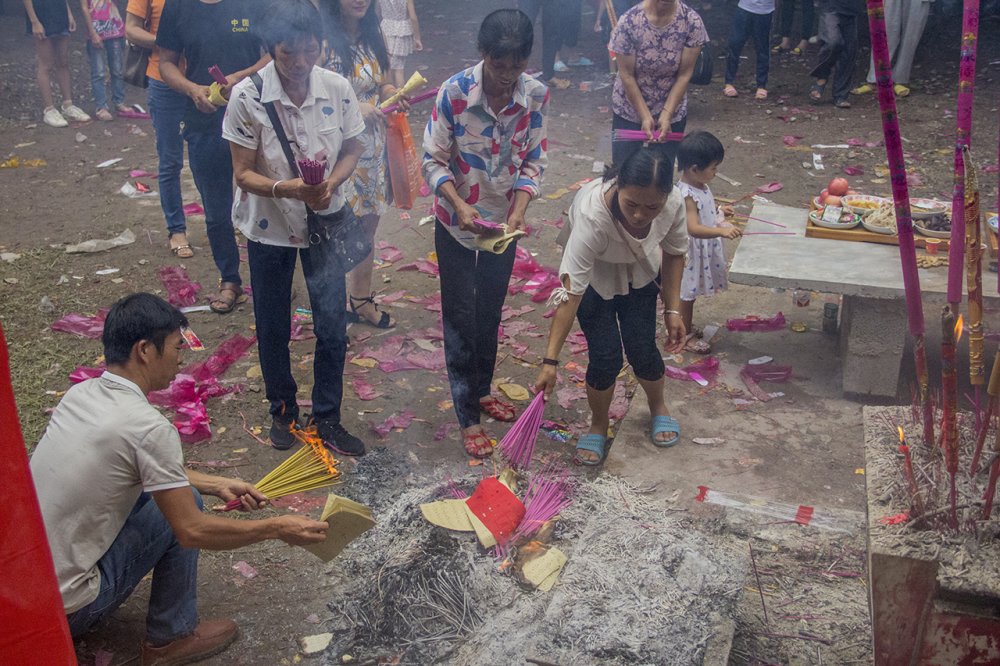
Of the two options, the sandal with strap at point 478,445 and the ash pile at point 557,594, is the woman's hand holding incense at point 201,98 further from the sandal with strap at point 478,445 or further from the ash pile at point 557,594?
the ash pile at point 557,594

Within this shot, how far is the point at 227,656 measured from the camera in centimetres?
360

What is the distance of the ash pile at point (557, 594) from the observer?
3.17 metres

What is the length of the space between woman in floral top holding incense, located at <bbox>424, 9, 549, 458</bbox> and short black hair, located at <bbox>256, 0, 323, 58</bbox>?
2.31 ft

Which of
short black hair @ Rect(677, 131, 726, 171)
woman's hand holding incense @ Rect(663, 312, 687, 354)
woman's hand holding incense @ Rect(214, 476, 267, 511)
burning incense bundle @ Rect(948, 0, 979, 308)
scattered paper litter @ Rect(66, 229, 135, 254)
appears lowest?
scattered paper litter @ Rect(66, 229, 135, 254)

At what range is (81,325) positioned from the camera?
245 inches

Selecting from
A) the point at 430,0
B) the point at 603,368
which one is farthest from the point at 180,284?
the point at 430,0

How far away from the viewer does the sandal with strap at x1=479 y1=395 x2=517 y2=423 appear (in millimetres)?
5207

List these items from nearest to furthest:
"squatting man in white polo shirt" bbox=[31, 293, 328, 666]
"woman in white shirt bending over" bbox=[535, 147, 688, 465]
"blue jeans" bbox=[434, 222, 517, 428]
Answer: "squatting man in white polo shirt" bbox=[31, 293, 328, 666] → "woman in white shirt bending over" bbox=[535, 147, 688, 465] → "blue jeans" bbox=[434, 222, 517, 428]

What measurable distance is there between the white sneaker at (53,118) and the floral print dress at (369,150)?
21.4 feet

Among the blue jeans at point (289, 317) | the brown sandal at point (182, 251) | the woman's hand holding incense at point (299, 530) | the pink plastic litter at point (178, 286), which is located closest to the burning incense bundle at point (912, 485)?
the woman's hand holding incense at point (299, 530)

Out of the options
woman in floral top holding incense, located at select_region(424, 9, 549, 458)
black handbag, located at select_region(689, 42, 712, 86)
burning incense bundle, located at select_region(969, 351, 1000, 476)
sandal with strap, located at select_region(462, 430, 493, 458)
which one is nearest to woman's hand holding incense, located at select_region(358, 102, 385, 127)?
woman in floral top holding incense, located at select_region(424, 9, 549, 458)

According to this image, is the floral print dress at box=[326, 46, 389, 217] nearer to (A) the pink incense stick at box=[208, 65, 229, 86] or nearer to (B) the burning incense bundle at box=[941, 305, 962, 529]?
(A) the pink incense stick at box=[208, 65, 229, 86]

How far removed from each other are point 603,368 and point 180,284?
12.0ft

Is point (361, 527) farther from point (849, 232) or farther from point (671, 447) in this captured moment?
point (849, 232)
